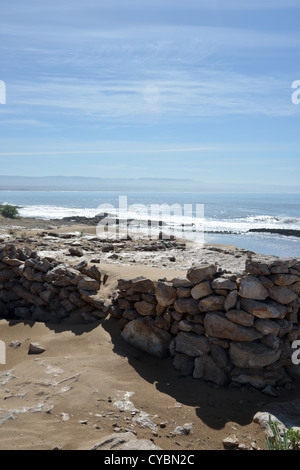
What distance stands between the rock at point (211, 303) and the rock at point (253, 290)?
311 mm

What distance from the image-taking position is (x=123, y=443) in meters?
4.13

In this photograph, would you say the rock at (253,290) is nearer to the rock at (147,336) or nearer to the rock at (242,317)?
the rock at (242,317)

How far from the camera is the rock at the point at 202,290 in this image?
239 inches

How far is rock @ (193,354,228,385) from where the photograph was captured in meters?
5.67

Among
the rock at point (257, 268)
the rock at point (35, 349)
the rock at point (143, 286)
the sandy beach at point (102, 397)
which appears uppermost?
the rock at point (257, 268)

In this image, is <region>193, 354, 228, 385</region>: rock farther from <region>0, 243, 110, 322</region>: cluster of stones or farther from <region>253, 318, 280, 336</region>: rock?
<region>0, 243, 110, 322</region>: cluster of stones

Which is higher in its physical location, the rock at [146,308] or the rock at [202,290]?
the rock at [202,290]

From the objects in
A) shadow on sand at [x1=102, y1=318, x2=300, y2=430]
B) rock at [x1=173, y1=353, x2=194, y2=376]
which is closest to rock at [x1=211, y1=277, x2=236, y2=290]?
rock at [x1=173, y1=353, x2=194, y2=376]

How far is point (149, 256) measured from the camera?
1178 centimetres

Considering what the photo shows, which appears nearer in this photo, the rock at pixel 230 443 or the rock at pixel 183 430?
the rock at pixel 230 443

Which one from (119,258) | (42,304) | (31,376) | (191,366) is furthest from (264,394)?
(119,258)

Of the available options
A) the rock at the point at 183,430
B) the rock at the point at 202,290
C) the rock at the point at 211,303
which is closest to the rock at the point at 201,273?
the rock at the point at 202,290

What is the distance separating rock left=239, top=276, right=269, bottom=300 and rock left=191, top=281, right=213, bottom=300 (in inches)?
18.5
